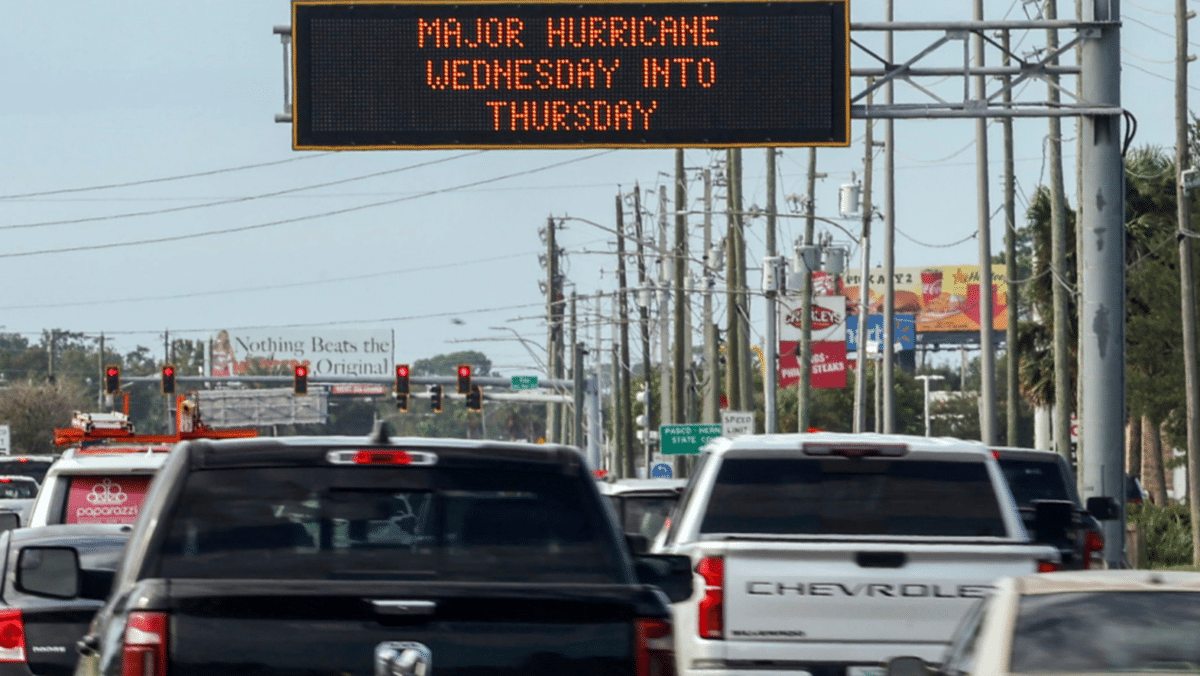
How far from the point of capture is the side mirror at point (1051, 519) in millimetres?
12992

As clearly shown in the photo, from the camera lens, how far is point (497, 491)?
631 cm

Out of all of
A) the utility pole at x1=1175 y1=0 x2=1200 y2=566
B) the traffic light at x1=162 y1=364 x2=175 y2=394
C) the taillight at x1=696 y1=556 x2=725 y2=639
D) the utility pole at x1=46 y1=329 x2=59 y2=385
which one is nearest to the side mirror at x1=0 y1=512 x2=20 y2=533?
the taillight at x1=696 y1=556 x2=725 y2=639

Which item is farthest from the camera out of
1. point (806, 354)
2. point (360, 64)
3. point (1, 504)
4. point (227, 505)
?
point (806, 354)

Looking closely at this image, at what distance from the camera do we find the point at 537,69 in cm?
2002

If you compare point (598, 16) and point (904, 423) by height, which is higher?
point (598, 16)

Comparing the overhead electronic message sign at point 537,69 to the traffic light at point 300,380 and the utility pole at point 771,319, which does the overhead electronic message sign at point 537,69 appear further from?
the traffic light at point 300,380

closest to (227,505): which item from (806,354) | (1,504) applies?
(1,504)

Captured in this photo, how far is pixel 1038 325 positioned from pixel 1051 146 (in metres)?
12.5

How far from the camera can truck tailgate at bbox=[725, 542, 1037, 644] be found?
32.9 feet

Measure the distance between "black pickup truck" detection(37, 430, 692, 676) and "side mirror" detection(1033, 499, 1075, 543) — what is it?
7.18 metres

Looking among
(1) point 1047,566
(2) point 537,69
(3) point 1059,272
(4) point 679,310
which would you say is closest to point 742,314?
(4) point 679,310

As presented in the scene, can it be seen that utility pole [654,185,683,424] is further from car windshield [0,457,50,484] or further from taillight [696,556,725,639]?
taillight [696,556,725,639]

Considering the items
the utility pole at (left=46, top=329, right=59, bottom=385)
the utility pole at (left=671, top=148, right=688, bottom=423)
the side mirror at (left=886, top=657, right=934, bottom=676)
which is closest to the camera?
the side mirror at (left=886, top=657, right=934, bottom=676)

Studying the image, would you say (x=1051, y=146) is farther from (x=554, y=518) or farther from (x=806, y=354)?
(x=554, y=518)
